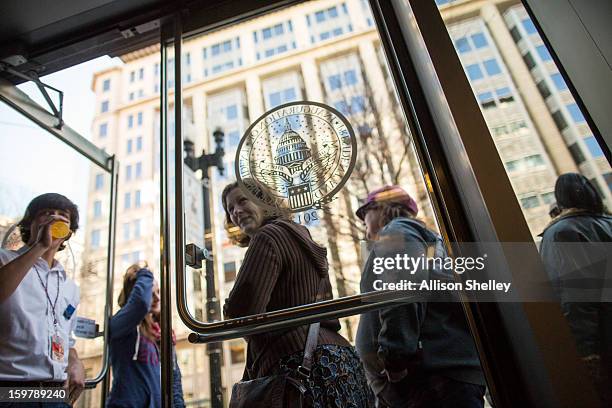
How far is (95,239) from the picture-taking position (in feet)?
7.44

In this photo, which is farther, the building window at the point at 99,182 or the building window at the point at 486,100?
the building window at the point at 99,182

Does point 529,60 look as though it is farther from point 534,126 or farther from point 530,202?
point 530,202

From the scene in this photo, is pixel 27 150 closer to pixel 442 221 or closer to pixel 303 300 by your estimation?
pixel 303 300

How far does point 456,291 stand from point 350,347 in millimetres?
368

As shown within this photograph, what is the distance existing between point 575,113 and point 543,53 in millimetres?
199

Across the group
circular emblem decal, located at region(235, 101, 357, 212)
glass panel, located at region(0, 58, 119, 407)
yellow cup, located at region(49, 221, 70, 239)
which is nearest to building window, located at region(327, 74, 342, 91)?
circular emblem decal, located at region(235, 101, 357, 212)

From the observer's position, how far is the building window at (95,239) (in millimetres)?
2248

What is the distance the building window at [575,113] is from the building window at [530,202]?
0.66 ft

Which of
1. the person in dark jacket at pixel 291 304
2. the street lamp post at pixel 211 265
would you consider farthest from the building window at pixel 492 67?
the street lamp post at pixel 211 265

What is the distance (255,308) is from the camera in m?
1.10

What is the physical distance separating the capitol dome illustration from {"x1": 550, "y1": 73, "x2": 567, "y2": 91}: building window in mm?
711

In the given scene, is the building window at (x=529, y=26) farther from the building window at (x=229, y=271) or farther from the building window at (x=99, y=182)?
the building window at (x=99, y=182)

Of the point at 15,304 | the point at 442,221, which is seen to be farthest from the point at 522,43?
the point at 15,304

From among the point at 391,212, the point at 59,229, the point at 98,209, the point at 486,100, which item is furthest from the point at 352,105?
the point at 98,209
